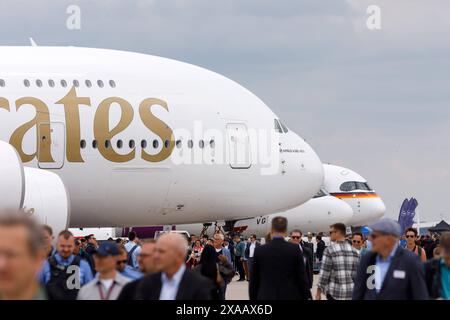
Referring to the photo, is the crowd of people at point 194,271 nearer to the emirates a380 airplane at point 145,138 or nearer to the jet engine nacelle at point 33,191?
the jet engine nacelle at point 33,191

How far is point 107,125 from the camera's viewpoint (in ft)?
86.3

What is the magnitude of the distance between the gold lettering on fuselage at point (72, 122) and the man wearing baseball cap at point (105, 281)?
52.9ft

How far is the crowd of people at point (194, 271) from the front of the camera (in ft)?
17.0

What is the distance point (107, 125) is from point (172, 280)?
59.9ft

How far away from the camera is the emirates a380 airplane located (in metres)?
25.6

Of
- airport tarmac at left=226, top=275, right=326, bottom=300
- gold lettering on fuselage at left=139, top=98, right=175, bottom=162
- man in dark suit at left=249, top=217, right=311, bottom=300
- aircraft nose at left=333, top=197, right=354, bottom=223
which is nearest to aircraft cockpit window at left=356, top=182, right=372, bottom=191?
aircraft nose at left=333, top=197, right=354, bottom=223

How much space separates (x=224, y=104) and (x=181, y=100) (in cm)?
120

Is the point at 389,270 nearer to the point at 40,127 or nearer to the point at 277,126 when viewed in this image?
the point at 40,127

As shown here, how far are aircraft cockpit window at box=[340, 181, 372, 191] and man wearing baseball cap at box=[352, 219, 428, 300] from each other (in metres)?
49.3

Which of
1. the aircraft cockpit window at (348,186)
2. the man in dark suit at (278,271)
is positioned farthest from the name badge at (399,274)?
the aircraft cockpit window at (348,186)

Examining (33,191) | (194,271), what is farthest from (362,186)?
(194,271)

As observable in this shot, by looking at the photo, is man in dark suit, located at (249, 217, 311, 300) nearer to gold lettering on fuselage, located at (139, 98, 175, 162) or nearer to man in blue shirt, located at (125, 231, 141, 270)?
man in blue shirt, located at (125, 231, 141, 270)

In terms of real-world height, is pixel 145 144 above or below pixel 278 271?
above
